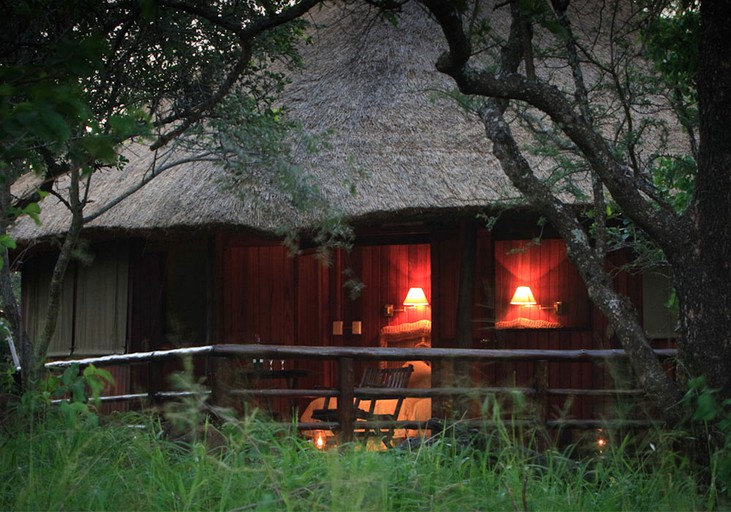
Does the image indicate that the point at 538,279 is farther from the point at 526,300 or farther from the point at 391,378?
the point at 391,378

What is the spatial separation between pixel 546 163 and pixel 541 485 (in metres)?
6.08

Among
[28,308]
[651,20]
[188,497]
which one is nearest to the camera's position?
[188,497]

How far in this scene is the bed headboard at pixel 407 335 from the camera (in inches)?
408

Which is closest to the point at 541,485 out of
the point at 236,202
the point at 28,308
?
the point at 236,202

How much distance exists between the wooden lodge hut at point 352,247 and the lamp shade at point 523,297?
0.08 meters

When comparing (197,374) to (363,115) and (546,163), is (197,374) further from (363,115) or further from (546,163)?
(546,163)

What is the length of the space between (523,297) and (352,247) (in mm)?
1659

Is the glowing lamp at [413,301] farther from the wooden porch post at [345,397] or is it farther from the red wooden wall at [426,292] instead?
the wooden porch post at [345,397]

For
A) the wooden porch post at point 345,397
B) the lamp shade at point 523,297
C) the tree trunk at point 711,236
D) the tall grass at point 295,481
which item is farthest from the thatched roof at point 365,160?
the tall grass at point 295,481

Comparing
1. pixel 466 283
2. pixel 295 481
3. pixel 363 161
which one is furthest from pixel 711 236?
pixel 363 161

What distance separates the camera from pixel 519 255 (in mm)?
9336

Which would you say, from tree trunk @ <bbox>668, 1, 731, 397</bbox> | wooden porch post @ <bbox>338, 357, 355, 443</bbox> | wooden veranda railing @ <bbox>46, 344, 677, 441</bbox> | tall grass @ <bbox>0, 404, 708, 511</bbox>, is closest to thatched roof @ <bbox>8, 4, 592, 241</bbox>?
wooden veranda railing @ <bbox>46, 344, 677, 441</bbox>

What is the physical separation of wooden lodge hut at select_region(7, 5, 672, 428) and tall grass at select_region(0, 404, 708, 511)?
397cm

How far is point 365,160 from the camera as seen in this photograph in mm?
8875
